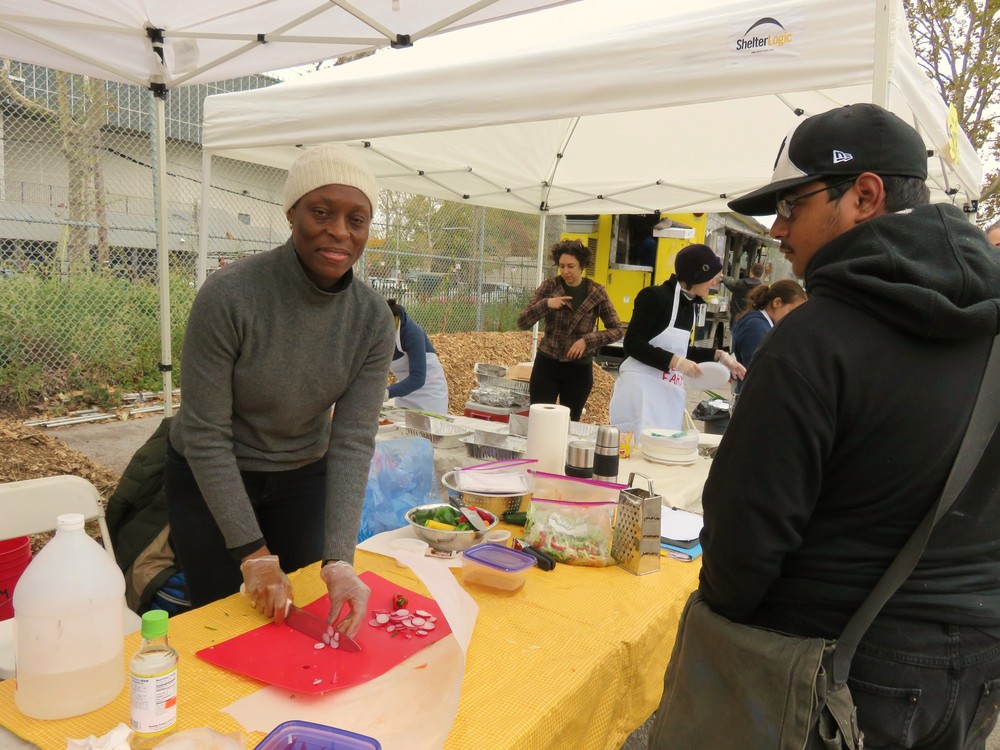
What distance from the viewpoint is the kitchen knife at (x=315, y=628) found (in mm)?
1327

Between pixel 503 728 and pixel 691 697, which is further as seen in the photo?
pixel 691 697

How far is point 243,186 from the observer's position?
45.9 ft

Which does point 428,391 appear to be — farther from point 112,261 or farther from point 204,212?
point 112,261

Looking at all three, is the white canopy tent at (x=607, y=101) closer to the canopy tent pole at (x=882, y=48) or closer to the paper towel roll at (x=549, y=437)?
the canopy tent pole at (x=882, y=48)

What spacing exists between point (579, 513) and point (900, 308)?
109 cm

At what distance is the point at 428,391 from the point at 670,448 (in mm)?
1941

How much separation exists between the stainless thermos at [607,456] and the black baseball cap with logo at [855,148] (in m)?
1.26

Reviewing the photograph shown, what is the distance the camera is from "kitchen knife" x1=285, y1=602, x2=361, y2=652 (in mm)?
1327

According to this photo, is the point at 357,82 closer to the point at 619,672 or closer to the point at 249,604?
the point at 249,604

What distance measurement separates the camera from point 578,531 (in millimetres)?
1891

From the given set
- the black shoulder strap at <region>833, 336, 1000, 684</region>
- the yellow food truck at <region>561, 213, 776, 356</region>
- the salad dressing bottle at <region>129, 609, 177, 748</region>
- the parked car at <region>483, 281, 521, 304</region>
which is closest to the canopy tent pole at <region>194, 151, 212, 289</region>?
the salad dressing bottle at <region>129, 609, 177, 748</region>

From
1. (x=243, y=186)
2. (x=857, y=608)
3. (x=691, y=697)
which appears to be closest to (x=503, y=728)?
(x=691, y=697)

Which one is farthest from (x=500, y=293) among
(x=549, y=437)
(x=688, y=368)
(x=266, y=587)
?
(x=266, y=587)

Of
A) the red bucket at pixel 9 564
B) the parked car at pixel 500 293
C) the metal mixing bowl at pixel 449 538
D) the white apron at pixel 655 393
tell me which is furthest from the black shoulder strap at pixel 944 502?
the parked car at pixel 500 293
